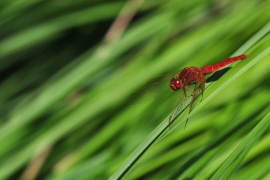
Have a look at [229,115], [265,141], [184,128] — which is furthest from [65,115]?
[265,141]

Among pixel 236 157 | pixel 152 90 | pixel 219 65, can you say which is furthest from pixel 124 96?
pixel 236 157

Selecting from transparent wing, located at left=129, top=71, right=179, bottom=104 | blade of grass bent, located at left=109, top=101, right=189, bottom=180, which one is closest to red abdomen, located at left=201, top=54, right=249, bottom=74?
transparent wing, located at left=129, top=71, right=179, bottom=104

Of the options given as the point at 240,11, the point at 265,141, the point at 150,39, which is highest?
the point at 150,39

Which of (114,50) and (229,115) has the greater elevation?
(114,50)

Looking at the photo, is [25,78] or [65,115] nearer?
[65,115]

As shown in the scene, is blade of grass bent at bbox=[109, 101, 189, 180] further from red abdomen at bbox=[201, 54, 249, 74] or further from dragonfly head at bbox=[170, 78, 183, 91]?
dragonfly head at bbox=[170, 78, 183, 91]

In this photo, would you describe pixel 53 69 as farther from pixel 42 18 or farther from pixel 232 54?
pixel 232 54

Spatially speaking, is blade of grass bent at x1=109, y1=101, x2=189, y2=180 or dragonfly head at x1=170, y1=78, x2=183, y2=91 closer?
blade of grass bent at x1=109, y1=101, x2=189, y2=180

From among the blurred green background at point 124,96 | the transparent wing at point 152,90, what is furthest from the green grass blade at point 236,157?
the transparent wing at point 152,90
